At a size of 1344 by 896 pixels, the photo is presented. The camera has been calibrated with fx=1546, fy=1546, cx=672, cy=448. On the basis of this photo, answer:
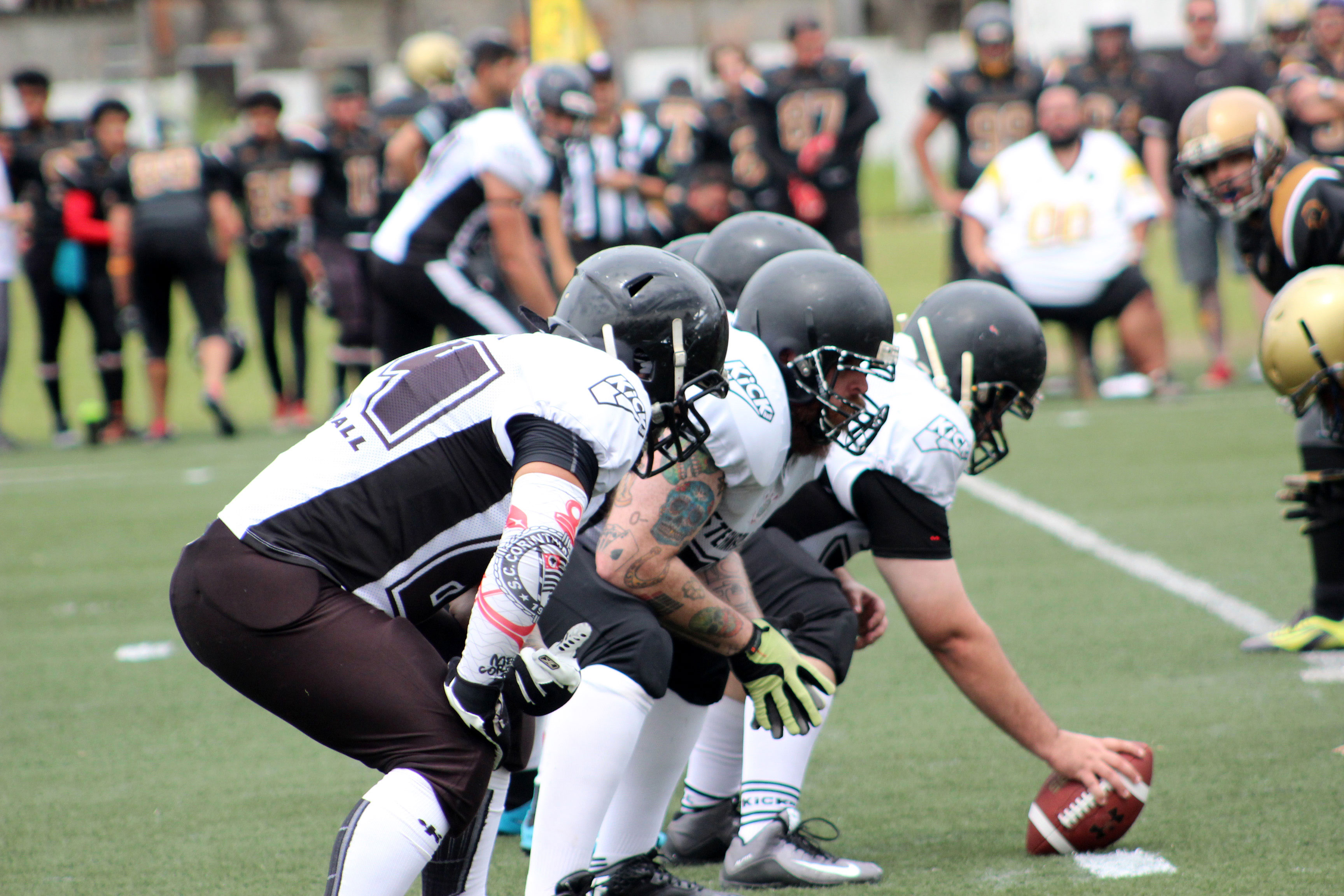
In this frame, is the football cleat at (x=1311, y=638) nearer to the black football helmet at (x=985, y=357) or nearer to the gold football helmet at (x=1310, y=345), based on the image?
the gold football helmet at (x=1310, y=345)

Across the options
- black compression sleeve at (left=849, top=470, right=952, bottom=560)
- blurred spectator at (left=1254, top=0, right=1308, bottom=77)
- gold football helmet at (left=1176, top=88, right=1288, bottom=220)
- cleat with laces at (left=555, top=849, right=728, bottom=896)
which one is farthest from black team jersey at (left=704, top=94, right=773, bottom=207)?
cleat with laces at (left=555, top=849, right=728, bottom=896)

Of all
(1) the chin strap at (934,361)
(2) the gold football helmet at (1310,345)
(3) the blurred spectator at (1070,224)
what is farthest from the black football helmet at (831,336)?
(3) the blurred spectator at (1070,224)

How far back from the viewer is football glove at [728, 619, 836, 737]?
2.75 meters

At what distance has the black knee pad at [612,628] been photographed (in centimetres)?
275

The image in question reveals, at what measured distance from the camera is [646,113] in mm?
13039

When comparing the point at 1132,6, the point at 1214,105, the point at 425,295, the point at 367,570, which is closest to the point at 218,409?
the point at 425,295

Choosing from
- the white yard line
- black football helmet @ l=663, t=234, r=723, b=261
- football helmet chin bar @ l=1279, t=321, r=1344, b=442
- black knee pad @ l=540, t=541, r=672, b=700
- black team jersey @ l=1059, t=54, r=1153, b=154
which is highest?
black team jersey @ l=1059, t=54, r=1153, b=154

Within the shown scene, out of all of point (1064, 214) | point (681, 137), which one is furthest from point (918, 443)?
point (681, 137)

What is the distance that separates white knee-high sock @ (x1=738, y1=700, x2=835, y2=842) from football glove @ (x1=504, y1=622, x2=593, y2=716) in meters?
0.98

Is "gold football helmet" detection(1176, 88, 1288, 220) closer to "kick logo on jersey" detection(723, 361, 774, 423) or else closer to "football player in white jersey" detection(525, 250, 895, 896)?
"football player in white jersey" detection(525, 250, 895, 896)

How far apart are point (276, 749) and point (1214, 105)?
3190mm

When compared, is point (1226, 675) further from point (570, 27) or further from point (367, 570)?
point (570, 27)

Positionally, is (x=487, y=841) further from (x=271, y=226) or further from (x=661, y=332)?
(x=271, y=226)

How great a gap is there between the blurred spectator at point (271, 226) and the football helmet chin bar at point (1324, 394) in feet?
23.7
